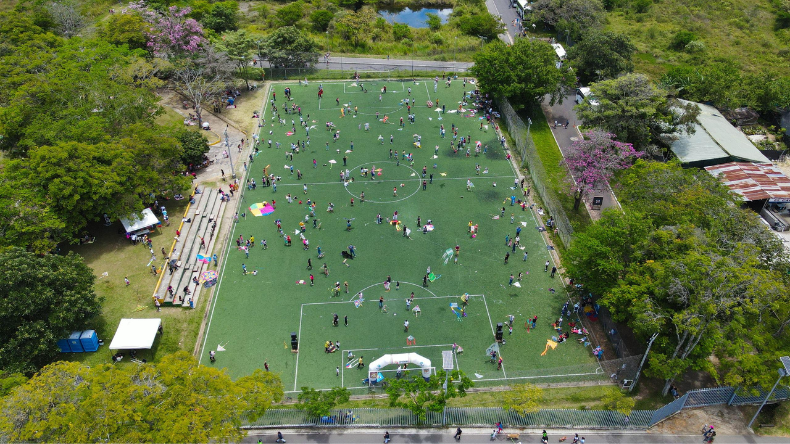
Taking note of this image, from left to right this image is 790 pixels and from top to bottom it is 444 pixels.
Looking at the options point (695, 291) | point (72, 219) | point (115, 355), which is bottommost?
point (115, 355)

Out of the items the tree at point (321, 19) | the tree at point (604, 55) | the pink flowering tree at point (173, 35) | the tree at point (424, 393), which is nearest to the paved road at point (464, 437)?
the tree at point (424, 393)

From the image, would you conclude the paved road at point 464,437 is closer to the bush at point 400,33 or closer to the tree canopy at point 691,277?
the tree canopy at point 691,277

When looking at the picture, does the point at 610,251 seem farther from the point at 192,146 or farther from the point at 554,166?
the point at 192,146

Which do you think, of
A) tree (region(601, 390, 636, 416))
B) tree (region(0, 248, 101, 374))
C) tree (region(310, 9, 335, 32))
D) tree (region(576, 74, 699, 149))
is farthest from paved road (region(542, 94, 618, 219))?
tree (region(0, 248, 101, 374))

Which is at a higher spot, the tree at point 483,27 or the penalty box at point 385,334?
the tree at point 483,27

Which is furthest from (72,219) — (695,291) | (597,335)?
(695,291)

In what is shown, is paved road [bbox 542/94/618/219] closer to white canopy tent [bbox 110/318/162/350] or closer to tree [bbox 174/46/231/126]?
tree [bbox 174/46/231/126]

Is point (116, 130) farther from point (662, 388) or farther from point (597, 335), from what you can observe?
point (662, 388)
